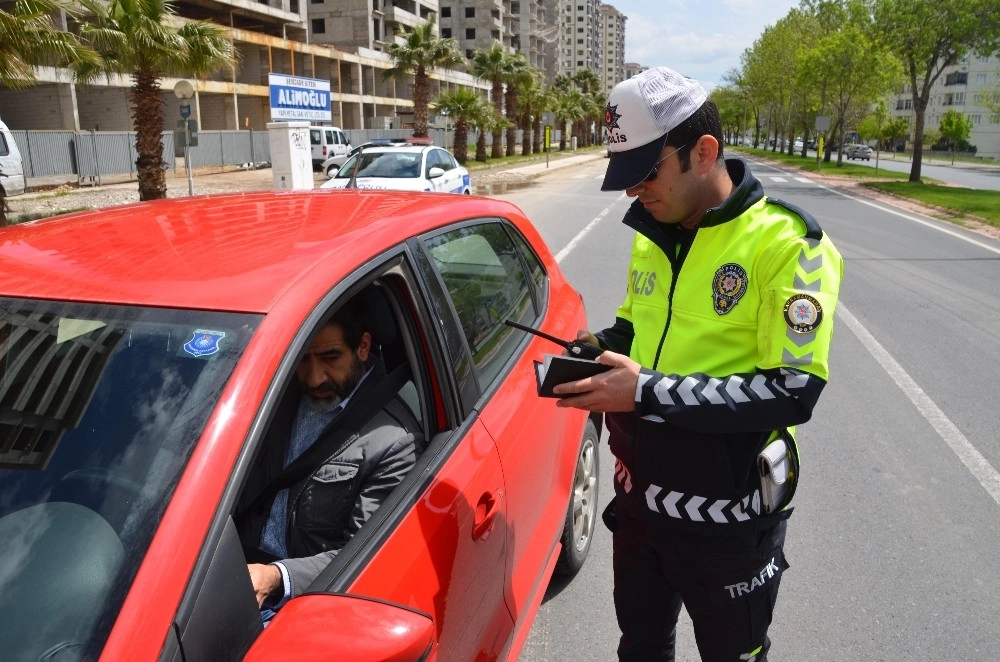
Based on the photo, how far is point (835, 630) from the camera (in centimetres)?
303

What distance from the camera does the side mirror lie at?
127 cm

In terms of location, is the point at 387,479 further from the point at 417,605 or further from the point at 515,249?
the point at 515,249

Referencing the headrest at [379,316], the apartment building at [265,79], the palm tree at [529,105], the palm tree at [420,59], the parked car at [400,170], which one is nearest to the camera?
the headrest at [379,316]

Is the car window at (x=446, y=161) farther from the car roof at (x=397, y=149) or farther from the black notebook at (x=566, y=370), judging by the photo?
the black notebook at (x=566, y=370)

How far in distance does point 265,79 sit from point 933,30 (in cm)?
3794

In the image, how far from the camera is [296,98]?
70.3 feet

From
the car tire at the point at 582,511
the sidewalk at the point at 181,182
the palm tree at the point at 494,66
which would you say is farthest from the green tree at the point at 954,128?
the car tire at the point at 582,511

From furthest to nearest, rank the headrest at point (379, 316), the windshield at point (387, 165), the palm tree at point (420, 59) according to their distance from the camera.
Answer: the palm tree at point (420, 59)
the windshield at point (387, 165)
the headrest at point (379, 316)

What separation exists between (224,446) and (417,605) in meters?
0.57

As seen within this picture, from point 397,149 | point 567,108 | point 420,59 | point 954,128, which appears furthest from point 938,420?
point 954,128

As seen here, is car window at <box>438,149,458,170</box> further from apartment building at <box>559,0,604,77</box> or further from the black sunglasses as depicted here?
apartment building at <box>559,0,604,77</box>

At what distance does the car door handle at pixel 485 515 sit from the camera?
201 centimetres

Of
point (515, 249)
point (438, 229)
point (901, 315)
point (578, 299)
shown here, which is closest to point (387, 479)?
point (438, 229)

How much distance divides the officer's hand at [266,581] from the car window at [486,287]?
833 mm
